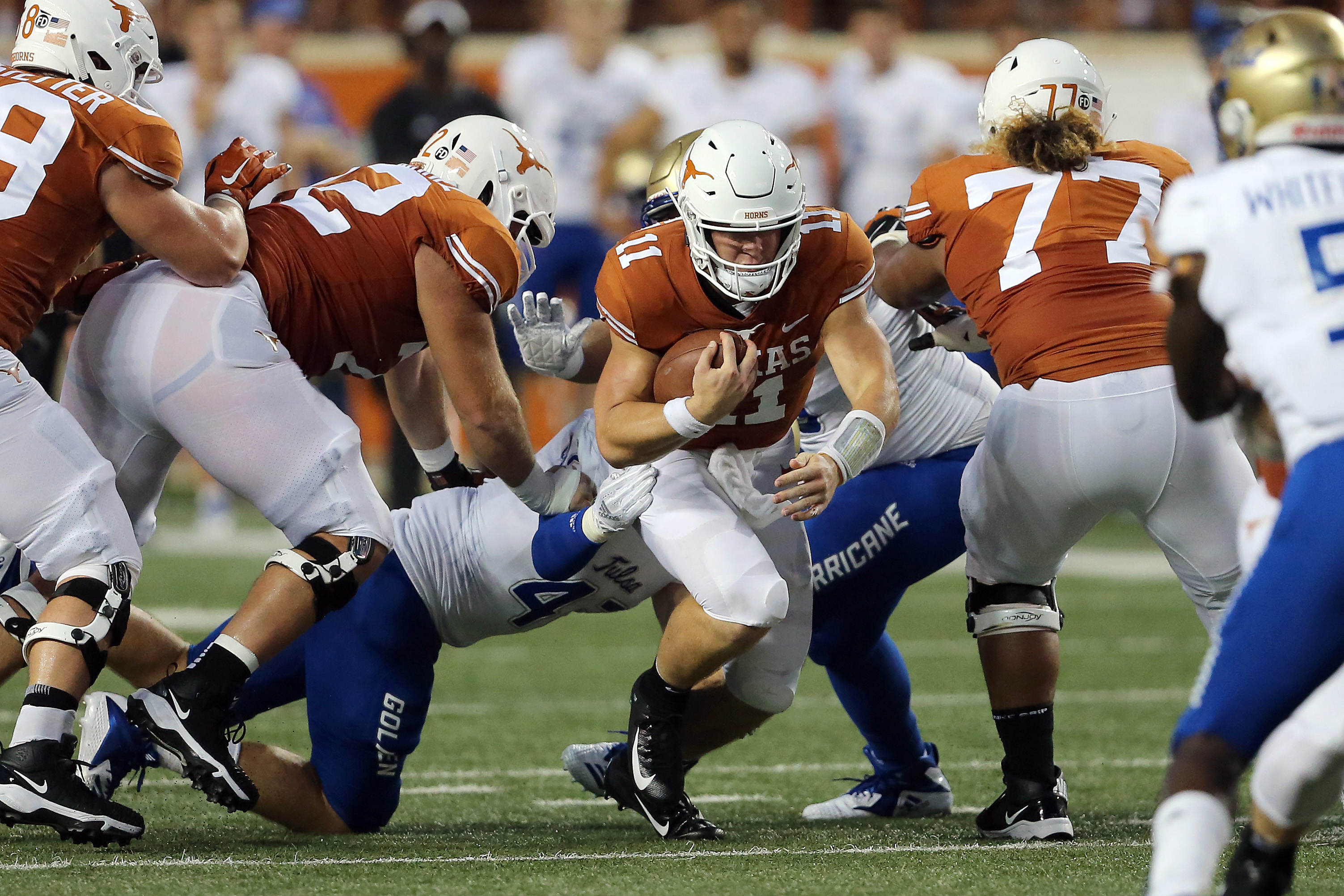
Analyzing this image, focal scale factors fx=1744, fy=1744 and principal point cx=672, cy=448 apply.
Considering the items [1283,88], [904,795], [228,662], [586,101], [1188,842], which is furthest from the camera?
[586,101]

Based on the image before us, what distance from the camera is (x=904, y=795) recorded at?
4262 millimetres

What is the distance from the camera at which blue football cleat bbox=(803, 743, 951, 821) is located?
423 cm

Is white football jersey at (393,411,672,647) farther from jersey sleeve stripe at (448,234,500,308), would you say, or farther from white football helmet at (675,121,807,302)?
white football helmet at (675,121,807,302)

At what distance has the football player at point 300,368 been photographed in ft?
12.0

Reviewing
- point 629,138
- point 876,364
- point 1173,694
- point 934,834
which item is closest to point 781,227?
point 876,364

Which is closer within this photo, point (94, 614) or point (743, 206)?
point (94, 614)

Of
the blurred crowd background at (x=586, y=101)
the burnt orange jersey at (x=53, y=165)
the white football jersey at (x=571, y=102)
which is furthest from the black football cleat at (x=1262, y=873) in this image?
the white football jersey at (x=571, y=102)

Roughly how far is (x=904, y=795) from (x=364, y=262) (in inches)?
71.6

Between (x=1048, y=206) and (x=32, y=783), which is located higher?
(x=1048, y=206)

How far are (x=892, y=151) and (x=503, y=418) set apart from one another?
6.38 meters

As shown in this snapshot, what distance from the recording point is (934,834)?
12.8ft

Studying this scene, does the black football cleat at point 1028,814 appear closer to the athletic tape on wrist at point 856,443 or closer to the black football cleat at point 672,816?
the black football cleat at point 672,816

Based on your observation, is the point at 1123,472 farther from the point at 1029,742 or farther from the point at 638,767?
the point at 638,767

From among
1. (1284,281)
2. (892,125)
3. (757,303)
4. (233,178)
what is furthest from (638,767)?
(892,125)
